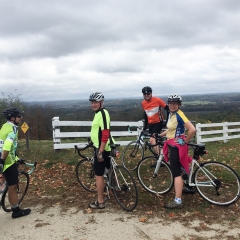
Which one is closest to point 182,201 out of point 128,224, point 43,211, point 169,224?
point 169,224

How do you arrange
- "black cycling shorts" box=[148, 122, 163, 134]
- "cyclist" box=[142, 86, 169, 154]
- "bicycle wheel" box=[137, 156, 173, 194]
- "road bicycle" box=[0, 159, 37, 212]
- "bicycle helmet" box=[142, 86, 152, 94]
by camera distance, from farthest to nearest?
"black cycling shorts" box=[148, 122, 163, 134], "cyclist" box=[142, 86, 169, 154], "bicycle helmet" box=[142, 86, 152, 94], "bicycle wheel" box=[137, 156, 173, 194], "road bicycle" box=[0, 159, 37, 212]

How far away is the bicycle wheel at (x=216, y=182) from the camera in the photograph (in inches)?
180

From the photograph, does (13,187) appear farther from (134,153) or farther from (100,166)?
(134,153)

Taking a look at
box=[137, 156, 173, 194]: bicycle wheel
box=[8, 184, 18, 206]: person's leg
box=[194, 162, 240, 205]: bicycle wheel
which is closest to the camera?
box=[8, 184, 18, 206]: person's leg

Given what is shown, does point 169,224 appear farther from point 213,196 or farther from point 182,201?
point 213,196

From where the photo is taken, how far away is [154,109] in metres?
6.70

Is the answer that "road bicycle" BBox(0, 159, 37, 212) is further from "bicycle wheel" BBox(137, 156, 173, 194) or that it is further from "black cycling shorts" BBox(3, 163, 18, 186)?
"bicycle wheel" BBox(137, 156, 173, 194)

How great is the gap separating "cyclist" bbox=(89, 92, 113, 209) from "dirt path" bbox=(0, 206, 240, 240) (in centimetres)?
51

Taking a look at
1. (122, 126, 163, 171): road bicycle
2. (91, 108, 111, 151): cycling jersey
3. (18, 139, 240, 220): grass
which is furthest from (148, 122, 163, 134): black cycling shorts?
(91, 108, 111, 151): cycling jersey

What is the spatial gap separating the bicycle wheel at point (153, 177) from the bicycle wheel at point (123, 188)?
703mm

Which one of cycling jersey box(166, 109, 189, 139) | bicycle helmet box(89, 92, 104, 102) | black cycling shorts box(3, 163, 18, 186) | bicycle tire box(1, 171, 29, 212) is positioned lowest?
bicycle tire box(1, 171, 29, 212)

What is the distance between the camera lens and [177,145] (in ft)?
15.0

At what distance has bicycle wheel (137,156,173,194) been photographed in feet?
17.3

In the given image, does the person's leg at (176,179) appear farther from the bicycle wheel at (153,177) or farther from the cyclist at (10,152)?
the cyclist at (10,152)
